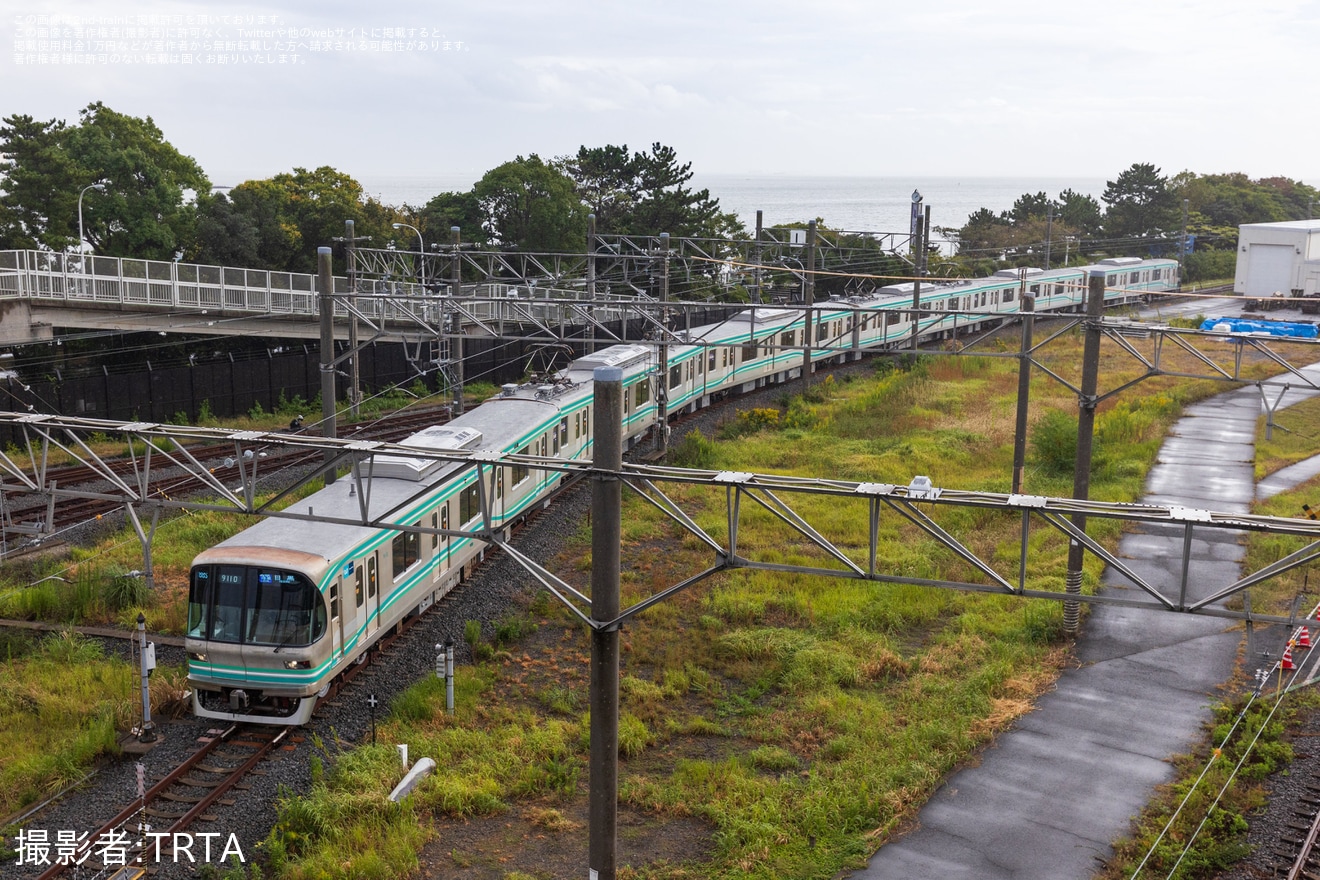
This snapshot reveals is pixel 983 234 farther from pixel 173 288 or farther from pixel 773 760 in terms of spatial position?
pixel 773 760

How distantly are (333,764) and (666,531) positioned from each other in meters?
10.2

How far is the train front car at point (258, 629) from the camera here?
12078 mm

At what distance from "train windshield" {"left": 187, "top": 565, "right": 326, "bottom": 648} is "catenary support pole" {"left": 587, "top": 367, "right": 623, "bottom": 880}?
169 inches

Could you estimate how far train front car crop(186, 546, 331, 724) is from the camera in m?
12.1

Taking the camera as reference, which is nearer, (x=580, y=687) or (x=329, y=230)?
(x=580, y=687)

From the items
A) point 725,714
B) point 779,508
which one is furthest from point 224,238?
point 779,508

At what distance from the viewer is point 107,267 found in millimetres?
24281

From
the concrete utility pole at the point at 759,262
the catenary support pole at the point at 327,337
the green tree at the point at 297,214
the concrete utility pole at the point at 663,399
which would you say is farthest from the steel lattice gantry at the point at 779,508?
the green tree at the point at 297,214

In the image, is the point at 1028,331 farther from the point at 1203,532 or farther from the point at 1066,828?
the point at 1066,828

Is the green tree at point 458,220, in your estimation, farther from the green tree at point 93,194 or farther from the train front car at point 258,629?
the train front car at point 258,629

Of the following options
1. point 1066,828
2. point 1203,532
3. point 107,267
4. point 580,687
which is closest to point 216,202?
point 107,267

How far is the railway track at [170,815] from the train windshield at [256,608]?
1090mm

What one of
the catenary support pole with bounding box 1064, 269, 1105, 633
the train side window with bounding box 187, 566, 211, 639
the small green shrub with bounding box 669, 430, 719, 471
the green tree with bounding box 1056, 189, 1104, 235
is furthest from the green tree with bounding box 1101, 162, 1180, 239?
the train side window with bounding box 187, 566, 211, 639

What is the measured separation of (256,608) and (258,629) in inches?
8.9
